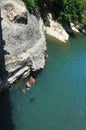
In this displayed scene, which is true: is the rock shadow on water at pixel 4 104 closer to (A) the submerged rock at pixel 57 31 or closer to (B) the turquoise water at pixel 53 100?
(B) the turquoise water at pixel 53 100

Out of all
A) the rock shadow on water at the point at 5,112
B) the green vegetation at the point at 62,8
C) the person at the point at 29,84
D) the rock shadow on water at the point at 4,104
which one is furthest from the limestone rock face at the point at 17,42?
the green vegetation at the point at 62,8

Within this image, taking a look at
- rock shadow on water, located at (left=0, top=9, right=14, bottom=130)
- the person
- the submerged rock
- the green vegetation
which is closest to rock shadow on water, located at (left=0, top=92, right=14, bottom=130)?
rock shadow on water, located at (left=0, top=9, right=14, bottom=130)

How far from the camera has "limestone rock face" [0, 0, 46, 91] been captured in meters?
27.3

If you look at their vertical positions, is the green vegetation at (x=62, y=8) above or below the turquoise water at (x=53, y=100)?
above

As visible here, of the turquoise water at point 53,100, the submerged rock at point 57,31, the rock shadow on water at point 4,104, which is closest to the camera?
the rock shadow on water at point 4,104

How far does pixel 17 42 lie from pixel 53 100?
6.74 metres

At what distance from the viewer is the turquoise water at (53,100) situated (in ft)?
81.2

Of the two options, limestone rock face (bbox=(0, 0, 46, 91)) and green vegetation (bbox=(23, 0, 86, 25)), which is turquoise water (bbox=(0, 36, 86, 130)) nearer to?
limestone rock face (bbox=(0, 0, 46, 91))

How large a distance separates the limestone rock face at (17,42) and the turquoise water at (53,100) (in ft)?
5.03

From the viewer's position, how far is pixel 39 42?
33.6m

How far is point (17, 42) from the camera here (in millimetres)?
30047

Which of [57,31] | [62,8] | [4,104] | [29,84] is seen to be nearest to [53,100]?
[29,84]

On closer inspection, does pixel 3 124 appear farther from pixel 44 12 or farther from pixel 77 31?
pixel 77 31

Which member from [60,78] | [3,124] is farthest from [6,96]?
[60,78]
